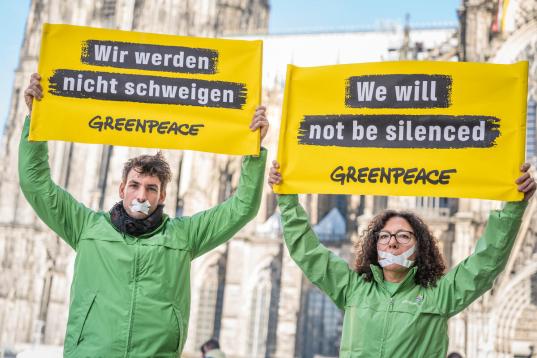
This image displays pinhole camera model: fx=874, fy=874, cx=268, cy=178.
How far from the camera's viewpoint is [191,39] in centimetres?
617

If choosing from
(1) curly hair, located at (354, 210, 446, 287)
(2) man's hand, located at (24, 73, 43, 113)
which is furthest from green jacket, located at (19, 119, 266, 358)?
(1) curly hair, located at (354, 210, 446, 287)

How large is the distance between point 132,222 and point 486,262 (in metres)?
2.08

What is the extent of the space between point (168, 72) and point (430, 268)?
228 centimetres

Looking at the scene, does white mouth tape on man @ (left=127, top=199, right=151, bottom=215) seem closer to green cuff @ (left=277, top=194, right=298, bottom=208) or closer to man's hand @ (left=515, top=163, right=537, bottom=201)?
green cuff @ (left=277, top=194, right=298, bottom=208)

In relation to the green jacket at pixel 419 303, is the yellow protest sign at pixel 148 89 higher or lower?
higher

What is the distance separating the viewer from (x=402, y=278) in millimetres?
5148

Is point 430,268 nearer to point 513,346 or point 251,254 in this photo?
point 513,346

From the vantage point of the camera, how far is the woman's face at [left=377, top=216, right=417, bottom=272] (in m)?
5.12

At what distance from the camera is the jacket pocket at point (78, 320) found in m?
5.01

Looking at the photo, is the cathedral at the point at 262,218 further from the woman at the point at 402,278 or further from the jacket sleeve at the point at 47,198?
the jacket sleeve at the point at 47,198

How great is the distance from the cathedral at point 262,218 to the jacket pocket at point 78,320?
19.4 meters

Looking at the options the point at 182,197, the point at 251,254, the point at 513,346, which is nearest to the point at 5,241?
the point at 182,197

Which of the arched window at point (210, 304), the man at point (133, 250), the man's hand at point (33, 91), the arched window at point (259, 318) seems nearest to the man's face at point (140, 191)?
the man at point (133, 250)

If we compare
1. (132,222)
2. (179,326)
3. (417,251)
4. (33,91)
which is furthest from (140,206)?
(417,251)
